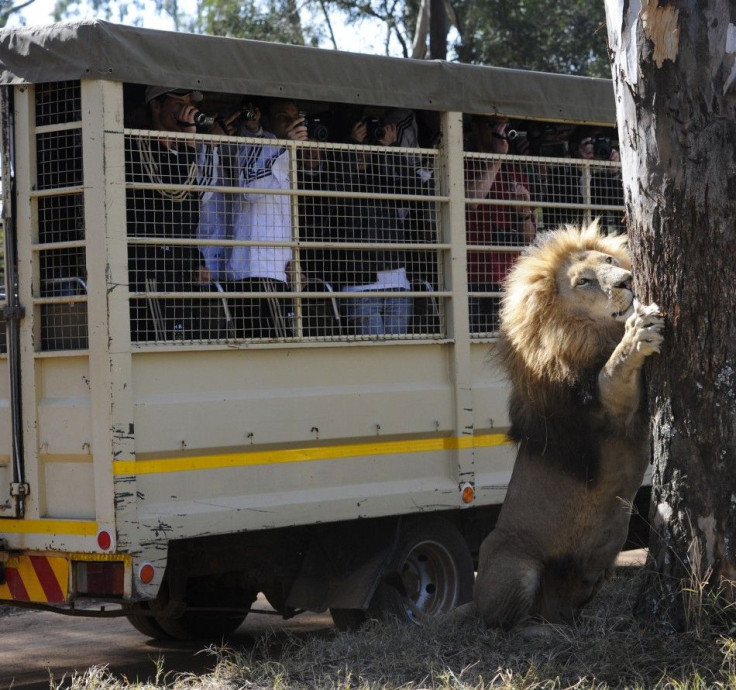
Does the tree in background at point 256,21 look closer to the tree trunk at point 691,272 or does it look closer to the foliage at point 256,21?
the foliage at point 256,21

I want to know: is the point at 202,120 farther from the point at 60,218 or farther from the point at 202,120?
the point at 60,218

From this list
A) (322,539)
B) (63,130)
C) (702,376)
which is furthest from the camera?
(322,539)

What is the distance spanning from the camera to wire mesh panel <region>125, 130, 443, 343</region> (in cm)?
580

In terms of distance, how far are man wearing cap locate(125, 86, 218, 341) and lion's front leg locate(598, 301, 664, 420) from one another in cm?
217

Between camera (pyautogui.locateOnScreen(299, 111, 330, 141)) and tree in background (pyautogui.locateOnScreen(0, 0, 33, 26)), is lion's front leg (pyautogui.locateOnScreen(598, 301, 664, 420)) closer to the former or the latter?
camera (pyautogui.locateOnScreen(299, 111, 330, 141))

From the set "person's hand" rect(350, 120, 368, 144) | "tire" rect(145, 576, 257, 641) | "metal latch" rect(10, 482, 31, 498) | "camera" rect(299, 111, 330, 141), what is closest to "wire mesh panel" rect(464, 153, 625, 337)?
"person's hand" rect(350, 120, 368, 144)

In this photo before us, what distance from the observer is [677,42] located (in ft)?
14.1

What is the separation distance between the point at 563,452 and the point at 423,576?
196 centimetres

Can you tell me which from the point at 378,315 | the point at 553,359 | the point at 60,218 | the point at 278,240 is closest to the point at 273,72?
the point at 278,240

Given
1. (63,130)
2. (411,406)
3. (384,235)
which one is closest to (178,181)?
(63,130)

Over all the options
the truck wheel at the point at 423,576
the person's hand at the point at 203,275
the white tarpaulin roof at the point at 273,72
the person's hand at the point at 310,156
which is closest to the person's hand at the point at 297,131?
the person's hand at the point at 310,156

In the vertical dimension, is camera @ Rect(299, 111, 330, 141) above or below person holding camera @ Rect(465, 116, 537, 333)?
above

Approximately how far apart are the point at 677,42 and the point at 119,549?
10.8ft

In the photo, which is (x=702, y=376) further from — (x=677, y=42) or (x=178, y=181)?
(x=178, y=181)
